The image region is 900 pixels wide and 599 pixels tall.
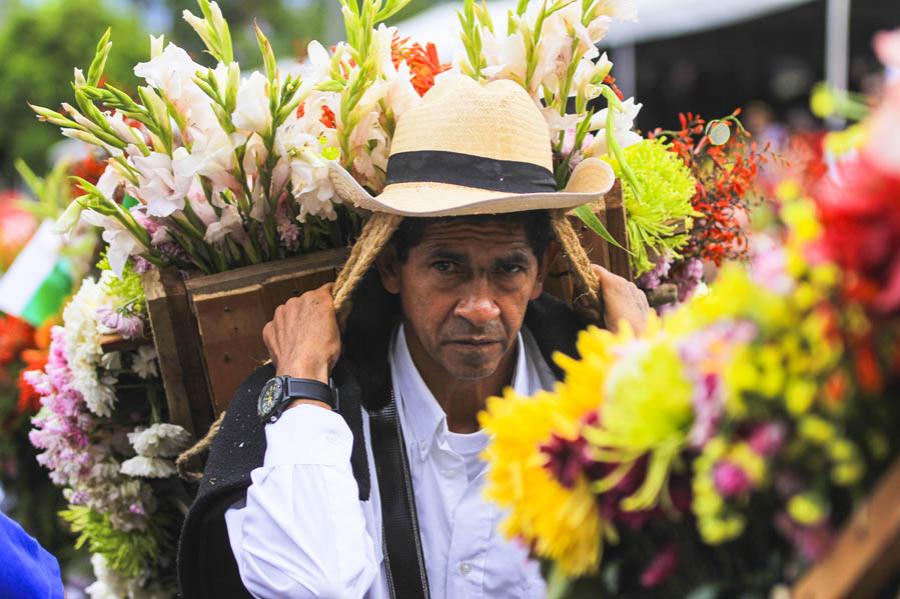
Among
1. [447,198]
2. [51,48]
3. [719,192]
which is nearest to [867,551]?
[447,198]

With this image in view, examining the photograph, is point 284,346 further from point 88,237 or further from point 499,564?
Answer: point 88,237

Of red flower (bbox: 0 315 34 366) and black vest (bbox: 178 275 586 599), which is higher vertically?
red flower (bbox: 0 315 34 366)

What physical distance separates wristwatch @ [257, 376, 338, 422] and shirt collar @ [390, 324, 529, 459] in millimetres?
308

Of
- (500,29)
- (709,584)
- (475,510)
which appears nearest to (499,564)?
(475,510)

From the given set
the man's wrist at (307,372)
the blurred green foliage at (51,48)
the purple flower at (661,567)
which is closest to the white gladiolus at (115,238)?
the man's wrist at (307,372)

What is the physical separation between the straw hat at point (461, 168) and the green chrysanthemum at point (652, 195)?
0.68ft

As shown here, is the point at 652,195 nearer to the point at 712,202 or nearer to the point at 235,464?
the point at 712,202

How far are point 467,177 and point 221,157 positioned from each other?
1.84ft

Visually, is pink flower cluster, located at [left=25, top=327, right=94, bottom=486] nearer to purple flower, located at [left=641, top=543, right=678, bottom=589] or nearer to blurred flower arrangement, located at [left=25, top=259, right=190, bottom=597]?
blurred flower arrangement, located at [left=25, top=259, right=190, bottom=597]

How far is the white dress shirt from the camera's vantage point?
203cm

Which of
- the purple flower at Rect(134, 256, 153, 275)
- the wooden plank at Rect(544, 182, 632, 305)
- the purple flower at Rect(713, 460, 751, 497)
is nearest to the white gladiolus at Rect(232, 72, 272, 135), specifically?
the purple flower at Rect(134, 256, 153, 275)

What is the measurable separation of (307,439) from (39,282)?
5.91 ft

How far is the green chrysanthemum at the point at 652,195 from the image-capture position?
102 inches

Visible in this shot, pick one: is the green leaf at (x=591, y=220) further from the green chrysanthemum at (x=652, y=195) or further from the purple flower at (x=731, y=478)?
the purple flower at (x=731, y=478)
